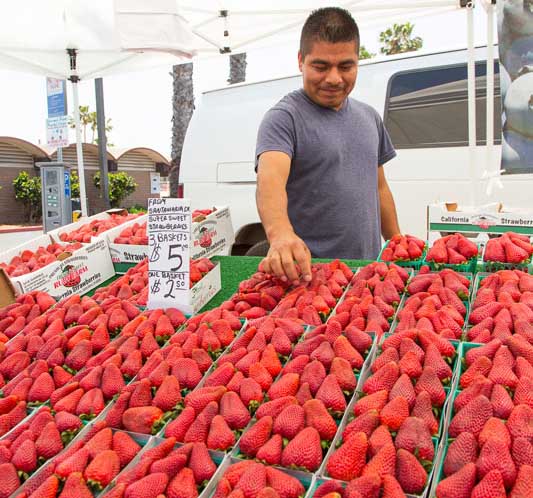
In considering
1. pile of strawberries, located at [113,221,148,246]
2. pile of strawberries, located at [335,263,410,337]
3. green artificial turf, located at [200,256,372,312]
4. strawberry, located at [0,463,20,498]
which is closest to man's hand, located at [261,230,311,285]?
pile of strawberries, located at [335,263,410,337]

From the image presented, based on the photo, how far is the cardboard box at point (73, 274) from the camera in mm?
2515

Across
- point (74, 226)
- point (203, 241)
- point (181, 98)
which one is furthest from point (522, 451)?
point (181, 98)

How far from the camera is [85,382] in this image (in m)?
1.52

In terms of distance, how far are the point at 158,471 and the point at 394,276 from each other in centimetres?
118

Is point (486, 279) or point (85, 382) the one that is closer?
point (85, 382)

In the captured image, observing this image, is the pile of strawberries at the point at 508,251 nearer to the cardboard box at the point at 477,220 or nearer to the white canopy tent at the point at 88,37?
the cardboard box at the point at 477,220

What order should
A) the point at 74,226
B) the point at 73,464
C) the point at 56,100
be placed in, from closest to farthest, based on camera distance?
the point at 73,464
the point at 74,226
the point at 56,100

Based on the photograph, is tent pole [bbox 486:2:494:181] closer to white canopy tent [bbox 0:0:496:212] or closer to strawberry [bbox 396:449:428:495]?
white canopy tent [bbox 0:0:496:212]

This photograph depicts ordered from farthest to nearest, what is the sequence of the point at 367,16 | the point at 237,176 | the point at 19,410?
the point at 237,176 < the point at 367,16 < the point at 19,410

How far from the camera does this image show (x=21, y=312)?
7.00 ft

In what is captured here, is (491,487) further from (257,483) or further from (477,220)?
(477,220)

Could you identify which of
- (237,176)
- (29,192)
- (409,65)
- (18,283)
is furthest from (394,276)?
(29,192)

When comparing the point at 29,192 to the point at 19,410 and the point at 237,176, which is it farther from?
the point at 19,410

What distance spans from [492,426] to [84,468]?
0.87 metres
